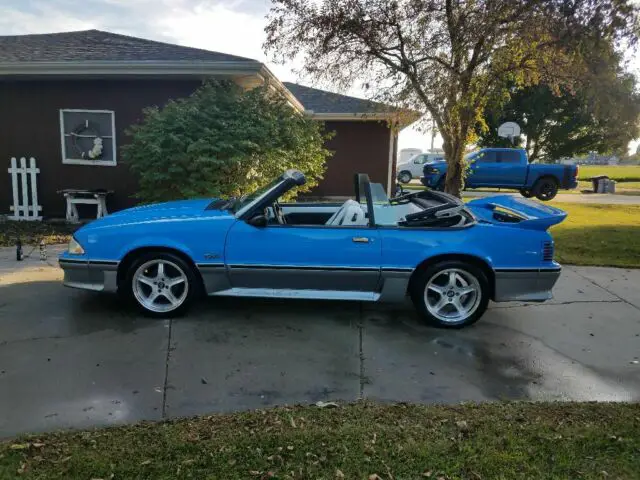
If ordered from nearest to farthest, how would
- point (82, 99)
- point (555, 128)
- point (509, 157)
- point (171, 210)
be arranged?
point (171, 210)
point (82, 99)
point (509, 157)
point (555, 128)

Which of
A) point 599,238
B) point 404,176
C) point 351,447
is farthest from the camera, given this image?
point 404,176

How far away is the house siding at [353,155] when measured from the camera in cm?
1702

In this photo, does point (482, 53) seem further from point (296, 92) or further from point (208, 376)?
point (296, 92)

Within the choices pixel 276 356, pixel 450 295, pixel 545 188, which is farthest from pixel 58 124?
pixel 545 188

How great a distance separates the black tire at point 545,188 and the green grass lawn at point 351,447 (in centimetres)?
1825

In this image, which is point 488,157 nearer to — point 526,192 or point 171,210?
point 526,192

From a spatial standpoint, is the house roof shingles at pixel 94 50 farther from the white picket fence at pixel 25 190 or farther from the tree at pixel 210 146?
the white picket fence at pixel 25 190

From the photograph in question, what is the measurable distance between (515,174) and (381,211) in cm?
1685

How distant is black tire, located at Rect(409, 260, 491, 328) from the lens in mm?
4750

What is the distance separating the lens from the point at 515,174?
20.2m

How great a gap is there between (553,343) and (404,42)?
6570 millimetres

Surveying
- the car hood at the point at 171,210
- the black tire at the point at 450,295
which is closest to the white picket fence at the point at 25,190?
the car hood at the point at 171,210

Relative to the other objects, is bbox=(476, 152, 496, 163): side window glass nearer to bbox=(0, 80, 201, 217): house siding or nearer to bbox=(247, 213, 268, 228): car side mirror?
bbox=(0, 80, 201, 217): house siding

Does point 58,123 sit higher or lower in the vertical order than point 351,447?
higher
